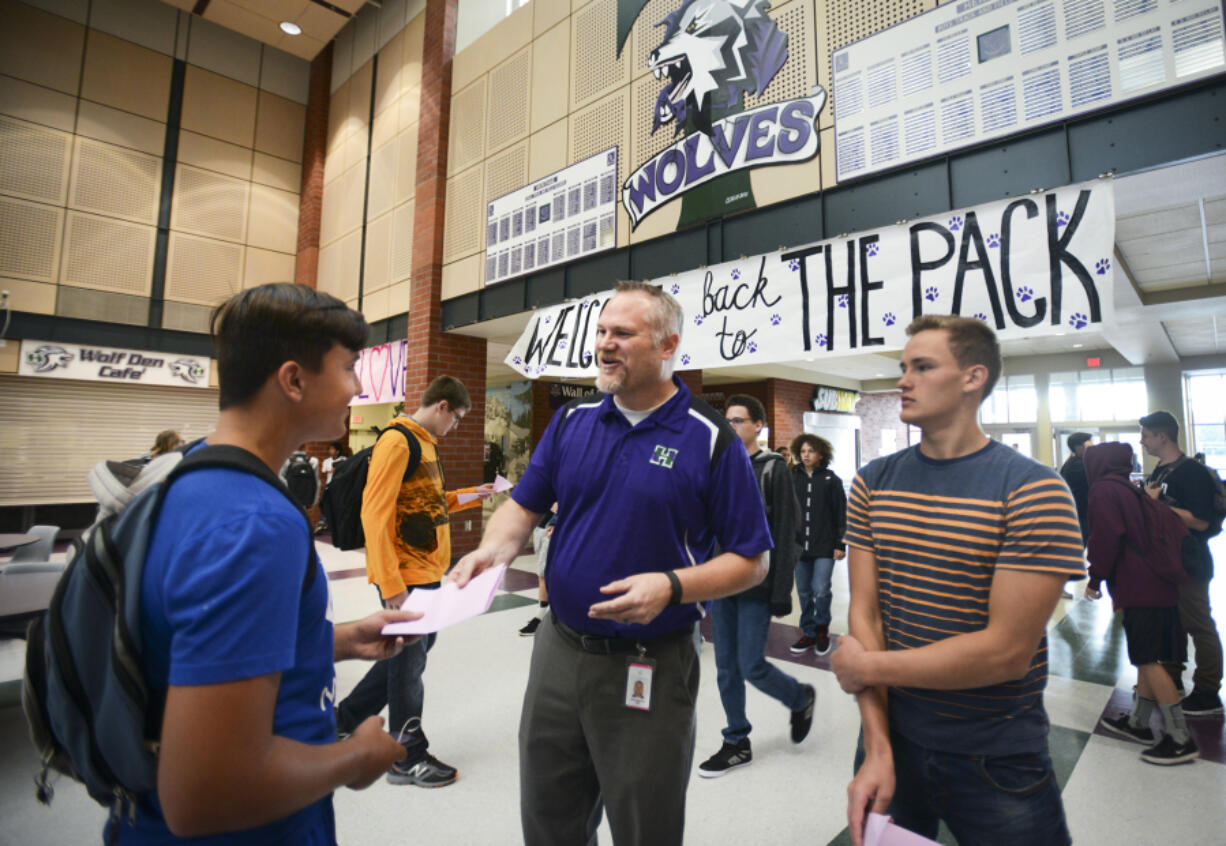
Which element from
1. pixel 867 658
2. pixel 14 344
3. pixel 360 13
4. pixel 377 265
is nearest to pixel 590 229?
pixel 377 265

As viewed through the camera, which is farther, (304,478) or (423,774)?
(304,478)

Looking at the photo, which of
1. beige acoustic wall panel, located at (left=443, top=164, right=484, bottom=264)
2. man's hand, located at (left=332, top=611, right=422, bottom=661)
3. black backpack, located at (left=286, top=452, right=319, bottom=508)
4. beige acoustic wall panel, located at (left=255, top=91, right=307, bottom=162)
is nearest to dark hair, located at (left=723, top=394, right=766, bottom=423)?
man's hand, located at (left=332, top=611, right=422, bottom=661)

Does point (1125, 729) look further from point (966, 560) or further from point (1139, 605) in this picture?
point (966, 560)

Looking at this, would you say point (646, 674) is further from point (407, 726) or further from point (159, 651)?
point (407, 726)

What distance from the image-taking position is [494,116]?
6926 mm

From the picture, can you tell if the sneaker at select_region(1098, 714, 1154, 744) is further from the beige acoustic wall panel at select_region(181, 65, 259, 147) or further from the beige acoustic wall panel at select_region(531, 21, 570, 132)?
the beige acoustic wall panel at select_region(181, 65, 259, 147)

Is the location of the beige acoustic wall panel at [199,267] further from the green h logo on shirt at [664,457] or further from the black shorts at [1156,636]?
the black shorts at [1156,636]

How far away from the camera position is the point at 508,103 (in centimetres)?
675

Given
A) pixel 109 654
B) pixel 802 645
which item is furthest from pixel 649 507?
pixel 802 645

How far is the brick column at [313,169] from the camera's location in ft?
34.3

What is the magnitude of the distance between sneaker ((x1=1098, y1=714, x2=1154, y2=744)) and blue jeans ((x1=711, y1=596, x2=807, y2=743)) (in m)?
1.66

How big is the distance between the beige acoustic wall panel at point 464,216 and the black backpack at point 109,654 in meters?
6.60

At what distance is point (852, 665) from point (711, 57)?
499 centimetres

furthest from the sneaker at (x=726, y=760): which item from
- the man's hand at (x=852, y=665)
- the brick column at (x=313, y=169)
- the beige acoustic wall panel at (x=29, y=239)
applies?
the beige acoustic wall panel at (x=29, y=239)
